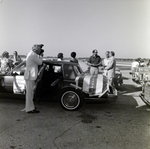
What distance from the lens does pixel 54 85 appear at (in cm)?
527

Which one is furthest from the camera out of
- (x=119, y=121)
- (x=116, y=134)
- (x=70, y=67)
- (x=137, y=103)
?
(x=137, y=103)

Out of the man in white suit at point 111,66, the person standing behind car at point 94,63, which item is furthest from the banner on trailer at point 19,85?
the man in white suit at point 111,66

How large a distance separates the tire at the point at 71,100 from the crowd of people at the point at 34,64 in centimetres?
79

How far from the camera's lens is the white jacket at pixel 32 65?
486 centimetres

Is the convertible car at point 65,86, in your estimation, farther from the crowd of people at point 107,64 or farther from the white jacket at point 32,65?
the crowd of people at point 107,64

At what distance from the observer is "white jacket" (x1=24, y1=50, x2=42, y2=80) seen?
4859 millimetres

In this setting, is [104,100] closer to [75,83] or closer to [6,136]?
[75,83]

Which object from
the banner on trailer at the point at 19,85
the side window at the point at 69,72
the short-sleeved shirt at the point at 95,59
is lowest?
the banner on trailer at the point at 19,85

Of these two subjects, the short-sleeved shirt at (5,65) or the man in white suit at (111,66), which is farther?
the short-sleeved shirt at (5,65)


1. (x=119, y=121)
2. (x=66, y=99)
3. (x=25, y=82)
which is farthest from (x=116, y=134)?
(x=25, y=82)

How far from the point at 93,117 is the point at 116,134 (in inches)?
43.9

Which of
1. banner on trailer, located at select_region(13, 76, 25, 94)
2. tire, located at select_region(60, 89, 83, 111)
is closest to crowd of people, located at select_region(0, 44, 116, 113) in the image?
banner on trailer, located at select_region(13, 76, 25, 94)

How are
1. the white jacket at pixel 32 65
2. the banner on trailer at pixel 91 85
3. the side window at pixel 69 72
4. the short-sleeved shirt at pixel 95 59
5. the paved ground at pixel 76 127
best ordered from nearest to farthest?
the paved ground at pixel 76 127 < the white jacket at pixel 32 65 < the banner on trailer at pixel 91 85 < the side window at pixel 69 72 < the short-sleeved shirt at pixel 95 59

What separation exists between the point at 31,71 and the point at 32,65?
0.53 feet
